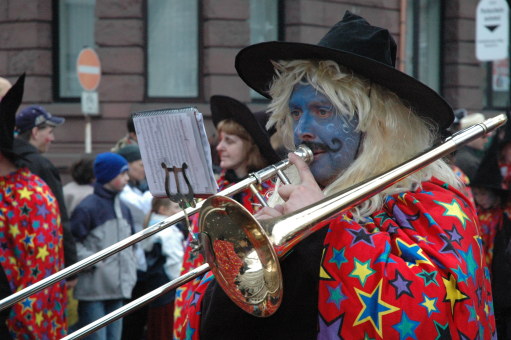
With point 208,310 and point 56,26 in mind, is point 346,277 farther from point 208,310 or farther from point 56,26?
point 56,26

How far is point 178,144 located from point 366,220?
67 centimetres

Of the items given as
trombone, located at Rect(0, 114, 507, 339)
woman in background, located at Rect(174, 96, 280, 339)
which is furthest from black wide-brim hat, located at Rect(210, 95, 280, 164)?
trombone, located at Rect(0, 114, 507, 339)

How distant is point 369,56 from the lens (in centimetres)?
230

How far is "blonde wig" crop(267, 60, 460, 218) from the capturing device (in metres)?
2.29

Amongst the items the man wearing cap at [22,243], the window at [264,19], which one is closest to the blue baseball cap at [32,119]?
the man wearing cap at [22,243]

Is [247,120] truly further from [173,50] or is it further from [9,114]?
[173,50]

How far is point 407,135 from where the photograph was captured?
2.39 meters

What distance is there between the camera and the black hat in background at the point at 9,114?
427cm

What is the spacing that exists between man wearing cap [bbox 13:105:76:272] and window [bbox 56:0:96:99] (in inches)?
239

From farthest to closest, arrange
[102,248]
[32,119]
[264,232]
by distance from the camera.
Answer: [32,119] → [102,248] → [264,232]

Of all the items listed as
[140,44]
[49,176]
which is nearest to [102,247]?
[49,176]

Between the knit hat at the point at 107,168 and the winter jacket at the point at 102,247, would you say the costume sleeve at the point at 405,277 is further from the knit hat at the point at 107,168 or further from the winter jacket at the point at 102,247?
the knit hat at the point at 107,168

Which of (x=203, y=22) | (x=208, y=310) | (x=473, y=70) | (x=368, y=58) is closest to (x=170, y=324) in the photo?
(x=208, y=310)

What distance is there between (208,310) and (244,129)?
257 cm
